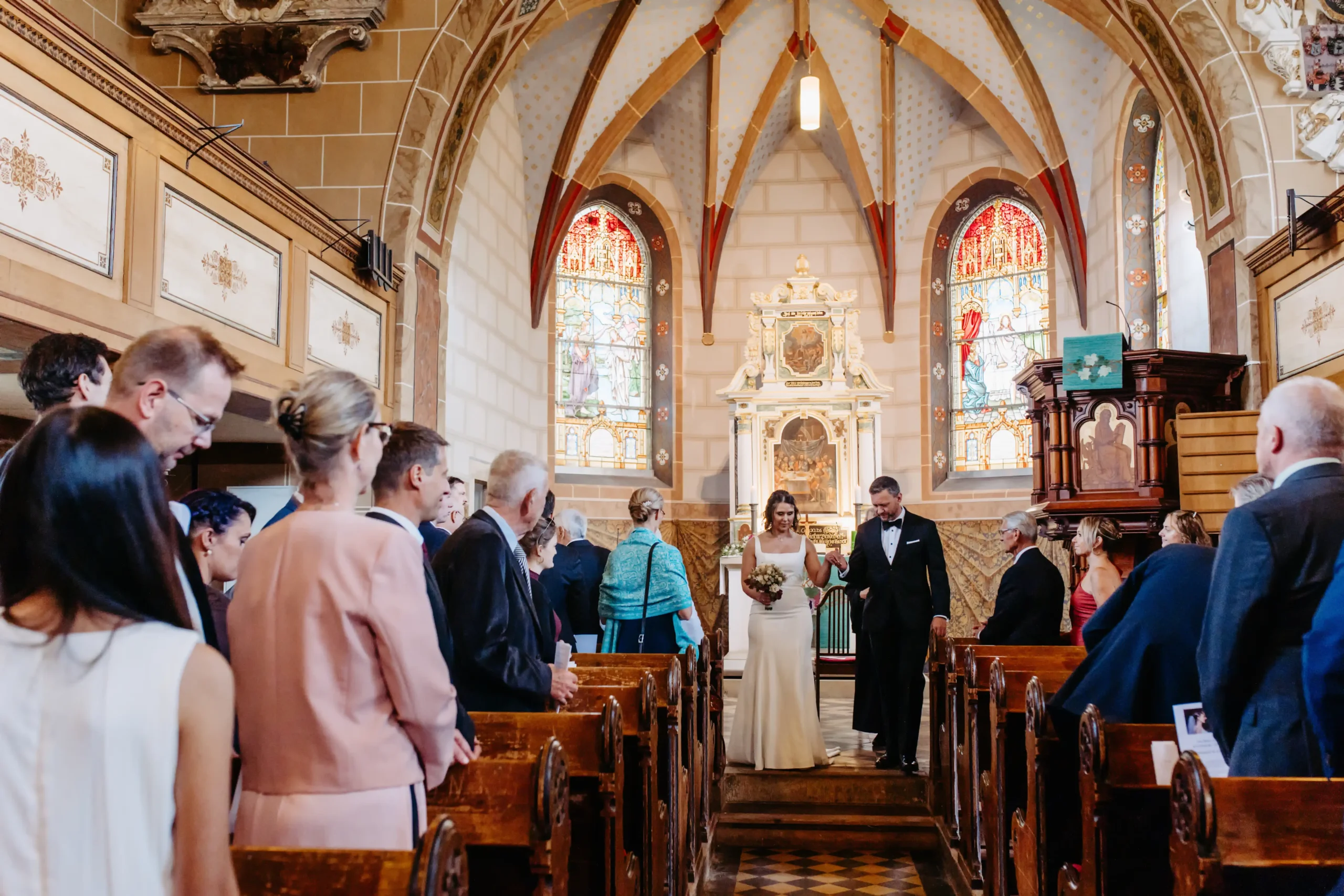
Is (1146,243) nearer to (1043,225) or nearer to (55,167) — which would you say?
(1043,225)

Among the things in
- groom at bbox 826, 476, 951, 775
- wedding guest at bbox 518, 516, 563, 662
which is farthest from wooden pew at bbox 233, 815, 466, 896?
groom at bbox 826, 476, 951, 775

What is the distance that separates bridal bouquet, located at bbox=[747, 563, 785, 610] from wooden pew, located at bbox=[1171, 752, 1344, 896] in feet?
12.8

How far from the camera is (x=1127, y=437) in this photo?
8227mm

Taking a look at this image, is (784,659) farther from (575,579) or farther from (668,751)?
(668,751)

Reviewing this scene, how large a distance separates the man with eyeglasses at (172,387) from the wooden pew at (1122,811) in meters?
2.03

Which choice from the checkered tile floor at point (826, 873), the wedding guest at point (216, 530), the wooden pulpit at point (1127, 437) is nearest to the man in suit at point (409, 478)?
the wedding guest at point (216, 530)

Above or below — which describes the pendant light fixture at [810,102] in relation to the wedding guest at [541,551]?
above

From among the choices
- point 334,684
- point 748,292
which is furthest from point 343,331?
point 748,292

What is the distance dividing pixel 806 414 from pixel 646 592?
776 cm

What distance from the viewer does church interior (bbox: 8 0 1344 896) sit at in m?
3.91

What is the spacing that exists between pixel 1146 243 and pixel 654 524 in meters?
7.70

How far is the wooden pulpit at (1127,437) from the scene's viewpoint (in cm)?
775

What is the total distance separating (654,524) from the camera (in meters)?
5.29

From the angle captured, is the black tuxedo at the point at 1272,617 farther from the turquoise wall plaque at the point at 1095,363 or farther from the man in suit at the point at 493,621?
the turquoise wall plaque at the point at 1095,363
